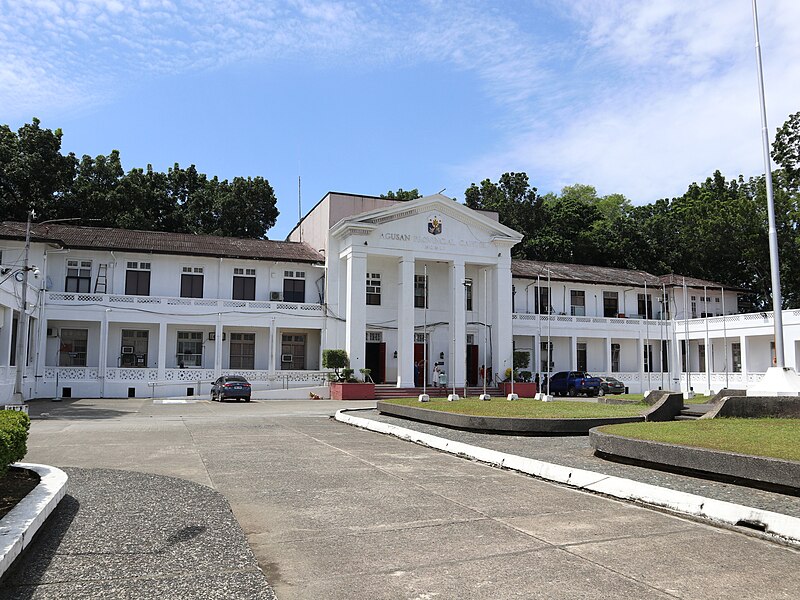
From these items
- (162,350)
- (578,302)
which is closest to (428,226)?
(578,302)

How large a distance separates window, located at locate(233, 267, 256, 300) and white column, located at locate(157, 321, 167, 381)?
4.75 meters

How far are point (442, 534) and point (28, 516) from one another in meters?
3.92

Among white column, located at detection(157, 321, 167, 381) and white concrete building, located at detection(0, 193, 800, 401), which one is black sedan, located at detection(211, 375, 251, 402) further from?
white column, located at detection(157, 321, 167, 381)

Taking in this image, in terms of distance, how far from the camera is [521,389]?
39.7 meters

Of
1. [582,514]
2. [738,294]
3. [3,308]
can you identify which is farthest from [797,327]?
[3,308]

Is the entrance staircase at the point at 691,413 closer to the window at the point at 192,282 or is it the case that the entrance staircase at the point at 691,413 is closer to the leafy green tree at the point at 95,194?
the window at the point at 192,282

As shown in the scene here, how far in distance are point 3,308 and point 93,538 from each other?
26.5 meters

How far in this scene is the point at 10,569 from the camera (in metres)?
5.46

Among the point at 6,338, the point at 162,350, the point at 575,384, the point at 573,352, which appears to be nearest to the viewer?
the point at 6,338

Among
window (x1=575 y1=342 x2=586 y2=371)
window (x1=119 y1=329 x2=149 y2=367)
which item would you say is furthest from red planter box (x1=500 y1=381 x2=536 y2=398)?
window (x1=119 y1=329 x2=149 y2=367)

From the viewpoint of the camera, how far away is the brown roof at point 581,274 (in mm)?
48000

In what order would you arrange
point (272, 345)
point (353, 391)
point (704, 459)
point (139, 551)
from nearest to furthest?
point (139, 551), point (704, 459), point (353, 391), point (272, 345)

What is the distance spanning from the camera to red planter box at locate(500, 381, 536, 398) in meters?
39.5

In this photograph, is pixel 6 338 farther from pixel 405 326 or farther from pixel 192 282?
pixel 405 326
